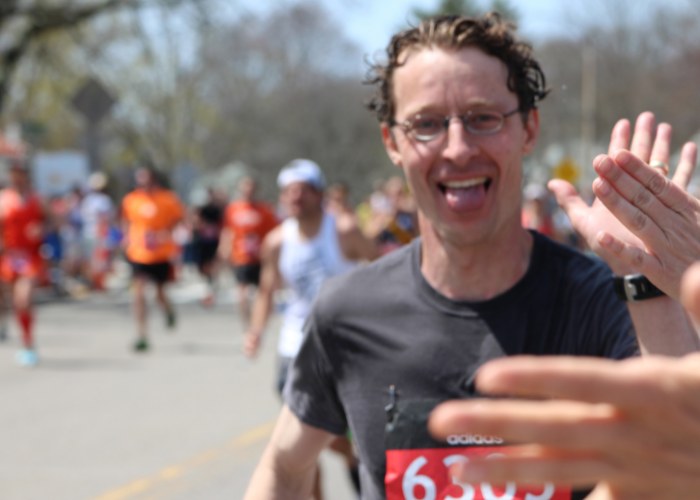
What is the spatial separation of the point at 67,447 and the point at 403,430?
480 cm

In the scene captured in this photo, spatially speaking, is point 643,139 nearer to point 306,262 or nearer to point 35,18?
point 306,262

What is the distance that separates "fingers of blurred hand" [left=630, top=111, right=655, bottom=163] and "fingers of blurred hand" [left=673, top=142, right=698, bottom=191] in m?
0.07

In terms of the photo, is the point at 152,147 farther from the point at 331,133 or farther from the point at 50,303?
the point at 50,303

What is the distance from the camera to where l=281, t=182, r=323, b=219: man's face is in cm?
580

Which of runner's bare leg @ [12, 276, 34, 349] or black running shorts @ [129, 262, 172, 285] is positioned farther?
black running shorts @ [129, 262, 172, 285]

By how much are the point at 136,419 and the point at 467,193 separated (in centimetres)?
547

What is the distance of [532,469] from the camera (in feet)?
2.44

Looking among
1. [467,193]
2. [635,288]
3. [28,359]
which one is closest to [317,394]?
[467,193]

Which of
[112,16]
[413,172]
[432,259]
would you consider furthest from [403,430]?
[112,16]

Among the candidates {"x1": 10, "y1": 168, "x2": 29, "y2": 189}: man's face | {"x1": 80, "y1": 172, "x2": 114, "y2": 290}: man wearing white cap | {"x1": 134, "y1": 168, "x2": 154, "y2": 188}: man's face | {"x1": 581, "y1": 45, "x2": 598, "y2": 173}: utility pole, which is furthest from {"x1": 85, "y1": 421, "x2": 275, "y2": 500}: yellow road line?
{"x1": 581, "y1": 45, "x2": 598, "y2": 173}: utility pole

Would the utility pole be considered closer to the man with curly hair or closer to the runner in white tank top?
the runner in white tank top

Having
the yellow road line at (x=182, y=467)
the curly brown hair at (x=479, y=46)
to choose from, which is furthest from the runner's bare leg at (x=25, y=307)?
the curly brown hair at (x=479, y=46)

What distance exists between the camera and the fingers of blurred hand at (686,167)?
5.53 ft

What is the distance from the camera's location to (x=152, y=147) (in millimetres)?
36219
